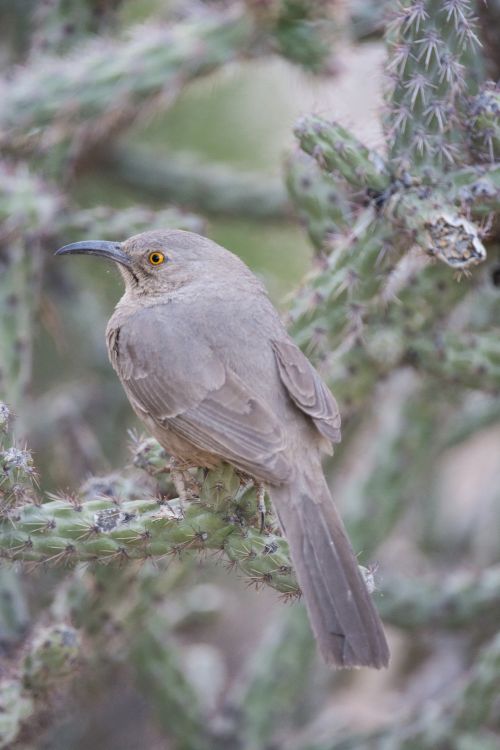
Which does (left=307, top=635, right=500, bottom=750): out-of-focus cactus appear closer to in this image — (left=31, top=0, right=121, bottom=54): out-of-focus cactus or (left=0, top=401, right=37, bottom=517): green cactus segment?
(left=0, top=401, right=37, bottom=517): green cactus segment

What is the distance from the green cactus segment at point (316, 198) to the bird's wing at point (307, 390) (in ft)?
2.60

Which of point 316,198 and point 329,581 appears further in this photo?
point 316,198

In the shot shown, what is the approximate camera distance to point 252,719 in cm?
446

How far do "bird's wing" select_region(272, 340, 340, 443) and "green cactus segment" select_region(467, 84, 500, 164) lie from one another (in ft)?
2.88

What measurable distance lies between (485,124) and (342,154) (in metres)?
0.45

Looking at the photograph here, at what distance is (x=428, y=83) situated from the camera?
11.2ft

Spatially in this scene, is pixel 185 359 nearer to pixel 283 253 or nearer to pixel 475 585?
pixel 475 585

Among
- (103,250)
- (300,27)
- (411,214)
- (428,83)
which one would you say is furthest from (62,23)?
(411,214)

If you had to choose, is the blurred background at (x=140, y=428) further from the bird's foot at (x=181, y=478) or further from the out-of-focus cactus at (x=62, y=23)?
the bird's foot at (x=181, y=478)

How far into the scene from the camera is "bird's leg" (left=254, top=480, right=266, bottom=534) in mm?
3129

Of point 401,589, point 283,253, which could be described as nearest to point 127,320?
point 401,589

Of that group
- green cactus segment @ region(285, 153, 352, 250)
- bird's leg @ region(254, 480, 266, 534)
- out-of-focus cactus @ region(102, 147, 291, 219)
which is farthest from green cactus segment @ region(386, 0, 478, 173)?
out-of-focus cactus @ region(102, 147, 291, 219)

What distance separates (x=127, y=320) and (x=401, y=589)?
1.74 m

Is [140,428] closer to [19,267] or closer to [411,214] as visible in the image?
[19,267]
